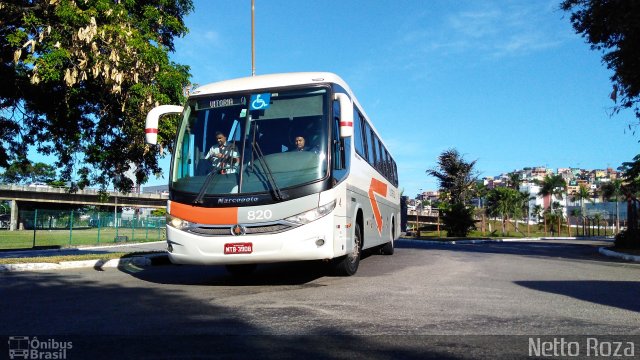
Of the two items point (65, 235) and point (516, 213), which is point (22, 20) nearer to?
point (65, 235)

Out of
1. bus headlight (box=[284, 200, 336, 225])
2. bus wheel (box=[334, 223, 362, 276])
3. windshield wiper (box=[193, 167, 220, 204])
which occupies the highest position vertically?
windshield wiper (box=[193, 167, 220, 204])

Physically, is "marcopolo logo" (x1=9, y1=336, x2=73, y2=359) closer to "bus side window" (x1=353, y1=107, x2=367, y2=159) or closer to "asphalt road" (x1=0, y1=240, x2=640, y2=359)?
"asphalt road" (x1=0, y1=240, x2=640, y2=359)

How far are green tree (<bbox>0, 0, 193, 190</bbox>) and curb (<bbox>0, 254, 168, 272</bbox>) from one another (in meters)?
3.66

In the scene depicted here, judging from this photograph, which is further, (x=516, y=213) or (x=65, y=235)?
(x=516, y=213)

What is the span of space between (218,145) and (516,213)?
74477 mm

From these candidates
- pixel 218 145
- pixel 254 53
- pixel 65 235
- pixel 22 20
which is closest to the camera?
pixel 218 145

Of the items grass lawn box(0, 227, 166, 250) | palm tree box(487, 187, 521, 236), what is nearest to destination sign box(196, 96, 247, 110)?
grass lawn box(0, 227, 166, 250)

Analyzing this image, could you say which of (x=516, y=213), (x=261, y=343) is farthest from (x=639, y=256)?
(x=516, y=213)

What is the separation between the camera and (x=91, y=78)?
48.2 ft

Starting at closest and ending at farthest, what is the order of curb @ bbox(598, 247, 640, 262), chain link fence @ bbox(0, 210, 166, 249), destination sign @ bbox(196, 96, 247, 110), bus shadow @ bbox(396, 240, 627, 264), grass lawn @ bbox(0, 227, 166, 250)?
destination sign @ bbox(196, 96, 247, 110)
curb @ bbox(598, 247, 640, 262)
bus shadow @ bbox(396, 240, 627, 264)
chain link fence @ bbox(0, 210, 166, 249)
grass lawn @ bbox(0, 227, 166, 250)

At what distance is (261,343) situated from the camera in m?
4.38

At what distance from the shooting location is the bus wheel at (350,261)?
9.15m

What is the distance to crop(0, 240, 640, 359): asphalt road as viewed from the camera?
169 inches

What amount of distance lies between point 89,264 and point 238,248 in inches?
252
